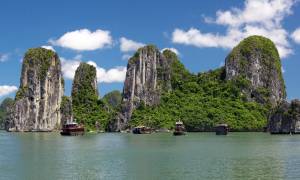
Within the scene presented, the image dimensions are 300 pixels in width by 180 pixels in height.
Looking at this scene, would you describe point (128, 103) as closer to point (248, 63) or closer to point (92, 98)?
point (92, 98)

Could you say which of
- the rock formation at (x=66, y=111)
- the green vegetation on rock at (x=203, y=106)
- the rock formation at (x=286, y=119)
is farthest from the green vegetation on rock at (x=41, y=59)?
the rock formation at (x=286, y=119)

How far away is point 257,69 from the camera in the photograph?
165500mm

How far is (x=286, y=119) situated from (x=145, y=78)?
55030 mm

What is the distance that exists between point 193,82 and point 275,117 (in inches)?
2104

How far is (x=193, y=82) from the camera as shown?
572 ft

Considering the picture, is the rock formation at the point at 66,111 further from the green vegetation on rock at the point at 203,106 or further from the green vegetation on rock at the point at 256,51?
the green vegetation on rock at the point at 256,51

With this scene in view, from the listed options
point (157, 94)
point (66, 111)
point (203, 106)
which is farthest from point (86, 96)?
point (203, 106)

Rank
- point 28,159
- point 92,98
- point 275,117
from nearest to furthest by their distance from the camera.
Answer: point 28,159 → point 275,117 → point 92,98

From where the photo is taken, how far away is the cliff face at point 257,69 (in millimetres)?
163375

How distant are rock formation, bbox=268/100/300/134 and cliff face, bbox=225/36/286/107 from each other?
37.4 m

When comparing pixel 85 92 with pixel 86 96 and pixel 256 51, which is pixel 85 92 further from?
pixel 256 51

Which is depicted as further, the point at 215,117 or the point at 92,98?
the point at 92,98

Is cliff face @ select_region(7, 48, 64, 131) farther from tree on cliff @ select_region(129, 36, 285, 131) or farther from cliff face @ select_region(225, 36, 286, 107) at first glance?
cliff face @ select_region(225, 36, 286, 107)

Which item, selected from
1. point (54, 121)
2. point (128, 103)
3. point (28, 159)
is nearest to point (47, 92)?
point (54, 121)
